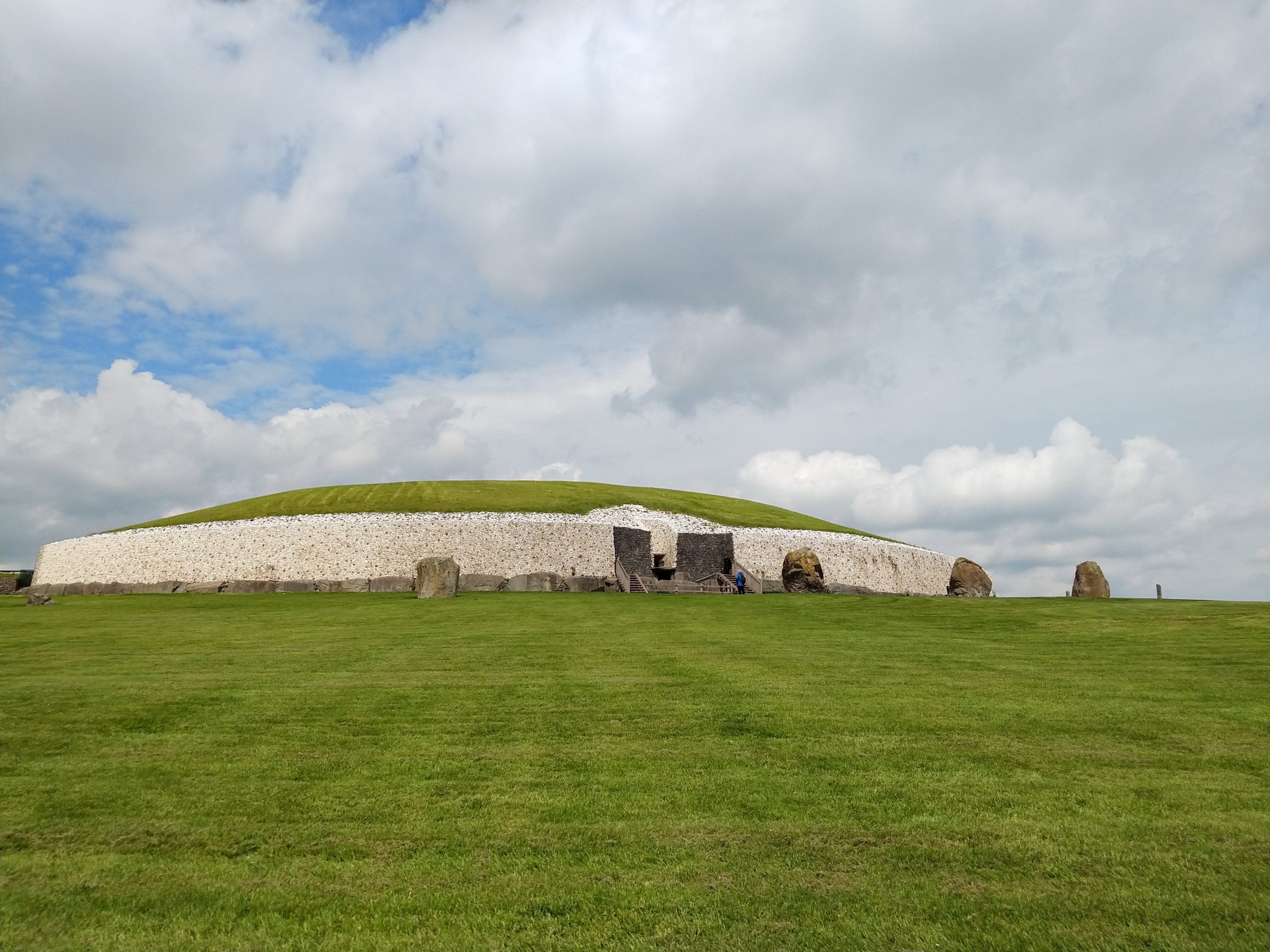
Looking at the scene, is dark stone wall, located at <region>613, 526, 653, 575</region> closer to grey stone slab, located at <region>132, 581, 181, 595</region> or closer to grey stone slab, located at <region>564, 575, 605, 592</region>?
grey stone slab, located at <region>564, 575, 605, 592</region>

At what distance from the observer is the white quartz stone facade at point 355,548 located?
137 ft

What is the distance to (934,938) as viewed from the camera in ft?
14.6

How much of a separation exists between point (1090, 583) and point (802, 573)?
11117 mm

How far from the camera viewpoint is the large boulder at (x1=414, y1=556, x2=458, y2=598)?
2633 centimetres

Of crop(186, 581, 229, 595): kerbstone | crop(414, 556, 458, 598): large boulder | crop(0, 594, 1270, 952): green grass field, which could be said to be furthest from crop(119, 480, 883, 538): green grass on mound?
crop(0, 594, 1270, 952): green grass field

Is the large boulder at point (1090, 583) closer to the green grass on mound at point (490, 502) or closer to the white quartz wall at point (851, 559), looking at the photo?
the white quartz wall at point (851, 559)

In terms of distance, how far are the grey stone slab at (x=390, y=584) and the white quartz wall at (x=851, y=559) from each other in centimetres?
1827

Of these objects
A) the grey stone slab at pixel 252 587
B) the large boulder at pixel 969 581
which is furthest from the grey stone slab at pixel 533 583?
the large boulder at pixel 969 581

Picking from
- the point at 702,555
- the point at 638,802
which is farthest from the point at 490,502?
the point at 638,802

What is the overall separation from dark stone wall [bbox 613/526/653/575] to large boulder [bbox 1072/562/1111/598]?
1989 cm

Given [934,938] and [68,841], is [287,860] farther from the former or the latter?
[934,938]

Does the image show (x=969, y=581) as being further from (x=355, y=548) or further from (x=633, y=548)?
(x=355, y=548)

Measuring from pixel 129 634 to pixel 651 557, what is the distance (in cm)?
2992

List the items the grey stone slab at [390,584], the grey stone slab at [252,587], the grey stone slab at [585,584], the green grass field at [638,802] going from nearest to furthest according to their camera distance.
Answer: the green grass field at [638,802], the grey stone slab at [390,584], the grey stone slab at [585,584], the grey stone slab at [252,587]
